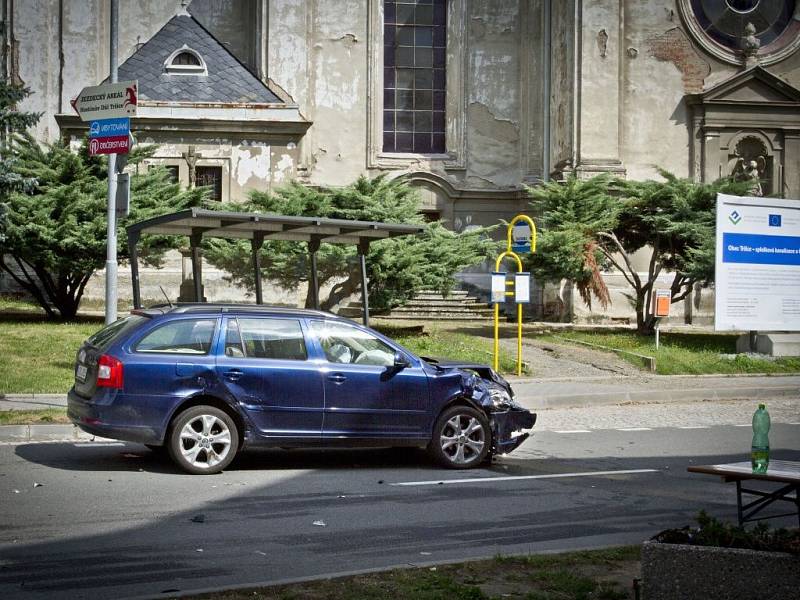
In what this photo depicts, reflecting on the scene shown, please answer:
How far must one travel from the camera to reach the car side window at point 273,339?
1124 centimetres

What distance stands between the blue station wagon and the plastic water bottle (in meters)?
4.48

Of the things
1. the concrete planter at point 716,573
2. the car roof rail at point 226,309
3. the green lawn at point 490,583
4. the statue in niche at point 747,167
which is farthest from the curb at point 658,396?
the statue in niche at point 747,167

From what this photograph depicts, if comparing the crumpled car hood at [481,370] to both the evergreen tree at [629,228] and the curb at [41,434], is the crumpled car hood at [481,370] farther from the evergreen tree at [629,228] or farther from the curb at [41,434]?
the evergreen tree at [629,228]

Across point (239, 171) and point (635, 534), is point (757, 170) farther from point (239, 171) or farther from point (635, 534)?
point (635, 534)

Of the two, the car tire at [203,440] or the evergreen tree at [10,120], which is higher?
the evergreen tree at [10,120]

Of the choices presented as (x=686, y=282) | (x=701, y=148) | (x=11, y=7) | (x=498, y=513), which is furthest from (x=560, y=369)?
(x=11, y=7)

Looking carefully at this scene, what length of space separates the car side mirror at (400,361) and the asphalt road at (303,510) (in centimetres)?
108

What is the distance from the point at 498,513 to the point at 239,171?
84.2 feet

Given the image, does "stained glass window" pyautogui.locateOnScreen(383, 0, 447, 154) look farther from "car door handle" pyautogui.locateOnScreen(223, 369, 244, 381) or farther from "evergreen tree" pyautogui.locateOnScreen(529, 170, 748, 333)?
"car door handle" pyautogui.locateOnScreen(223, 369, 244, 381)

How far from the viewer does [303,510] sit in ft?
30.2

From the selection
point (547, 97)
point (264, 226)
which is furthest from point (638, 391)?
point (547, 97)

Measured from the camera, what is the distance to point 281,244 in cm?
2580

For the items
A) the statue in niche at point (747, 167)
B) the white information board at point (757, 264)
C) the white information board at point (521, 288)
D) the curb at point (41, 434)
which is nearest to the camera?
the curb at point (41, 434)

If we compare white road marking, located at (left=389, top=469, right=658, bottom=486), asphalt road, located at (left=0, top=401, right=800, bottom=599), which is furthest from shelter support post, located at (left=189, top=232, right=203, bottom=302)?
white road marking, located at (left=389, top=469, right=658, bottom=486)
